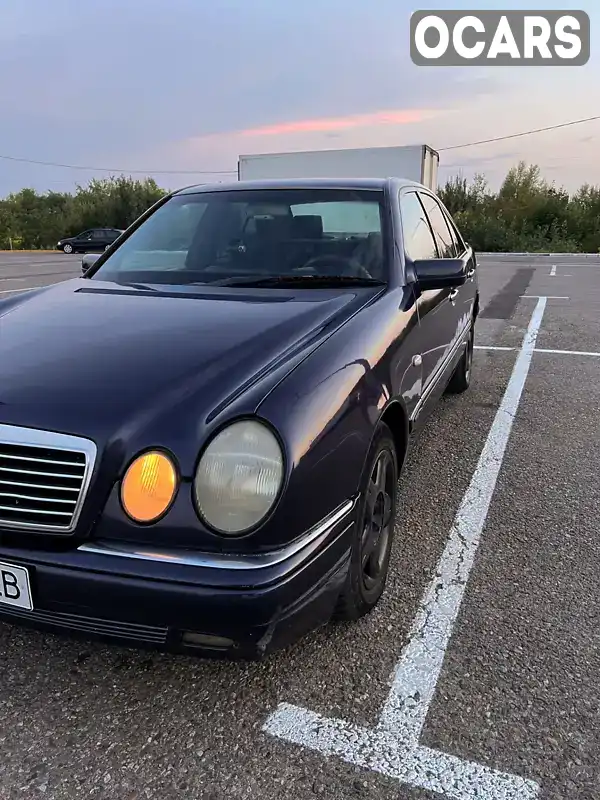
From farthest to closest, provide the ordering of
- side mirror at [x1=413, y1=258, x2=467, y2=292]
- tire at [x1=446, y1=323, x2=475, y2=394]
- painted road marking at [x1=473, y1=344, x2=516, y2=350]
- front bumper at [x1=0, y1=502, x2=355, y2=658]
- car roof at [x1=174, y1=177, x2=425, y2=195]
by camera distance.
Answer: painted road marking at [x1=473, y1=344, x2=516, y2=350]
tire at [x1=446, y1=323, x2=475, y2=394]
car roof at [x1=174, y1=177, x2=425, y2=195]
side mirror at [x1=413, y1=258, x2=467, y2=292]
front bumper at [x1=0, y1=502, x2=355, y2=658]

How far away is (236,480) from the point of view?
164 centimetres

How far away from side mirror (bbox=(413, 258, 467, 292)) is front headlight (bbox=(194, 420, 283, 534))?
1538 millimetres

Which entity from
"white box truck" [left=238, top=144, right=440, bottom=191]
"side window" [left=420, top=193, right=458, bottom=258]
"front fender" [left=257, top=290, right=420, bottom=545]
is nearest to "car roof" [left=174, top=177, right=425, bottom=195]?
"side window" [left=420, top=193, right=458, bottom=258]

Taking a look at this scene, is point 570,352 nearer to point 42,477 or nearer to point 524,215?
point 42,477

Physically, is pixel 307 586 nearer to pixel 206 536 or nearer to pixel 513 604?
pixel 206 536

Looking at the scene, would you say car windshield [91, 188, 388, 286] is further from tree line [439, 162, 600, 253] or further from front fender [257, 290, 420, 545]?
tree line [439, 162, 600, 253]

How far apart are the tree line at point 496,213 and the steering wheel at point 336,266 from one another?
1254 inches

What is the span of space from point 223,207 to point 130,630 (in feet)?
7.50

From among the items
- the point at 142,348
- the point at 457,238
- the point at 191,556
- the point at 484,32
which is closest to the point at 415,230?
the point at 457,238

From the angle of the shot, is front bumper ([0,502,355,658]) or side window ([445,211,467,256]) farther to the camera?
side window ([445,211,467,256])

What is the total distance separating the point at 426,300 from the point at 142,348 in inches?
58.4

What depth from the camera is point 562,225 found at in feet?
123

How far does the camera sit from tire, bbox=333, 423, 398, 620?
2.08 meters

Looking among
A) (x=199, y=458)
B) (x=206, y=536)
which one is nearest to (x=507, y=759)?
(x=206, y=536)
